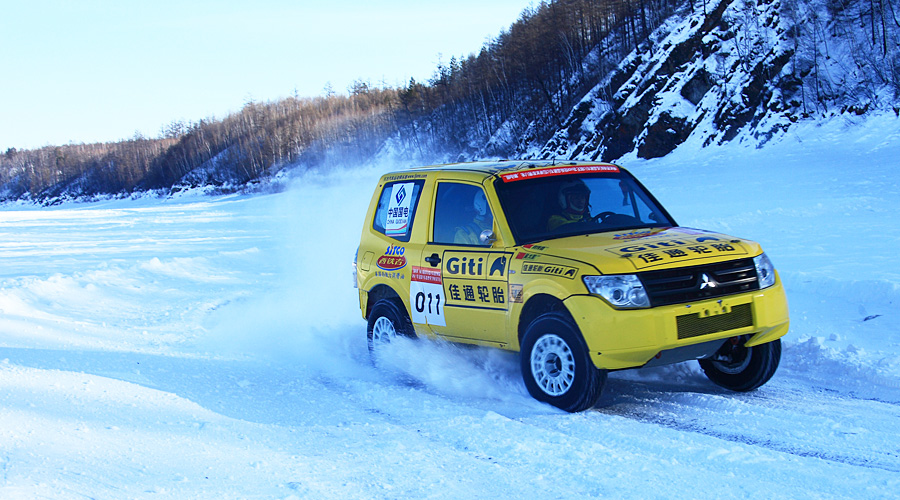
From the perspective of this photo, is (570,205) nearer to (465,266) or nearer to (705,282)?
(465,266)

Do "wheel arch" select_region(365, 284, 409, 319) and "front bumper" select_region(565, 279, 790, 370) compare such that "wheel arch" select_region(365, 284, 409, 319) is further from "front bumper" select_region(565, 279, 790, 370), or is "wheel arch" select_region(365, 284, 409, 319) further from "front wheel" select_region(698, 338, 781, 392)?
"front wheel" select_region(698, 338, 781, 392)

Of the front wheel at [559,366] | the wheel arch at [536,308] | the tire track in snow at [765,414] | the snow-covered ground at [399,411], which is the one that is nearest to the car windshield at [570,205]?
the wheel arch at [536,308]

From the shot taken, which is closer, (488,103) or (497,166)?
(497,166)

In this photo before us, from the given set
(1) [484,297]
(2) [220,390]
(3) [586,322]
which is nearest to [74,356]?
(2) [220,390]

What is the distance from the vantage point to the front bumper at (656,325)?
4.62 metres

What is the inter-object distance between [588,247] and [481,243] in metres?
0.97

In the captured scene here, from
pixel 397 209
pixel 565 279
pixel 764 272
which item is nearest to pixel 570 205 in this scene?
pixel 565 279

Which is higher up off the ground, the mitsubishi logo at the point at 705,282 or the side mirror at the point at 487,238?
the side mirror at the point at 487,238

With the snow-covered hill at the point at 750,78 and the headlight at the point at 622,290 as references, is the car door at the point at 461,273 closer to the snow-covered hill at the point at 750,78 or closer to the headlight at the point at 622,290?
the headlight at the point at 622,290

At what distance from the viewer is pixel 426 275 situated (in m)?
6.25

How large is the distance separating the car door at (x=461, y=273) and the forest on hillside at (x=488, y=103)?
25418 mm

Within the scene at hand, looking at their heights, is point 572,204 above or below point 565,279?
above

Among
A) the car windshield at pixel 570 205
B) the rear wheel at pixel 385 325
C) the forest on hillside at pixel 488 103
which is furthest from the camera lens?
the forest on hillside at pixel 488 103

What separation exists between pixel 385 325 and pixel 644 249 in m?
2.83
